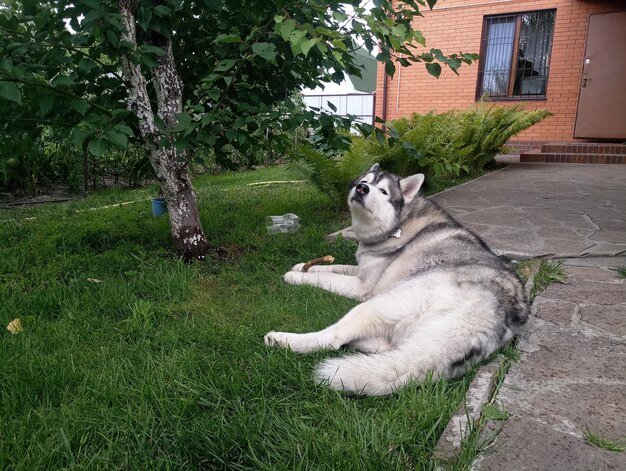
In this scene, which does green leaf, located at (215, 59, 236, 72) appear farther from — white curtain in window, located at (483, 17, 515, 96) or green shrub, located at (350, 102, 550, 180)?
white curtain in window, located at (483, 17, 515, 96)

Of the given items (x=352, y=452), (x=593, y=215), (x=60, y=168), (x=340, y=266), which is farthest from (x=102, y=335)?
(x=60, y=168)

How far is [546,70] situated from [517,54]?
0.86 m

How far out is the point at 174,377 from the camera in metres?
1.94

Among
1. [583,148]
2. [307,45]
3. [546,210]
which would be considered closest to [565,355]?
[307,45]

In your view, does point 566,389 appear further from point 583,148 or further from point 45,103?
point 583,148

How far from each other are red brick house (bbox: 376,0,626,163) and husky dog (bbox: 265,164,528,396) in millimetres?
8894

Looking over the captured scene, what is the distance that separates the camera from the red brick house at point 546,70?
34.9 ft

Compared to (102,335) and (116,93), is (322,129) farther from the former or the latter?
(102,335)

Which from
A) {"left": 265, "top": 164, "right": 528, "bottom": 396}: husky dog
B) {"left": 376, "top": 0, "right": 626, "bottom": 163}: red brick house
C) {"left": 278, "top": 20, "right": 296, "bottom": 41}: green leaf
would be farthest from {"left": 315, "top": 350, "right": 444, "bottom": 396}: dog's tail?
{"left": 376, "top": 0, "right": 626, "bottom": 163}: red brick house

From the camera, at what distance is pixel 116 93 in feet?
11.4

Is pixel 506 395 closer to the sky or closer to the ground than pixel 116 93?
closer to the ground

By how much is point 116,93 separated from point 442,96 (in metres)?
10.9

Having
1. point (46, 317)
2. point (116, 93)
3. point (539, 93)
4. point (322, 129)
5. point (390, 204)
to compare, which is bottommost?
point (46, 317)

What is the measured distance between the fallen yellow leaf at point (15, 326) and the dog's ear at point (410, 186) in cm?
257
